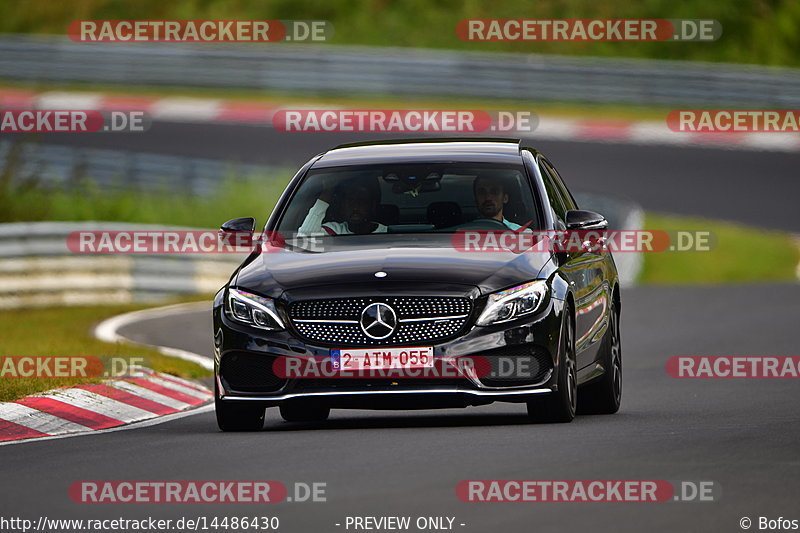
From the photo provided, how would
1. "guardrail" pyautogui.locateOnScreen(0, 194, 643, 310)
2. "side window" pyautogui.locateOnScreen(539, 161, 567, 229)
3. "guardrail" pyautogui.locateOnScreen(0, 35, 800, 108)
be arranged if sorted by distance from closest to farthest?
"side window" pyautogui.locateOnScreen(539, 161, 567, 229) → "guardrail" pyautogui.locateOnScreen(0, 194, 643, 310) → "guardrail" pyautogui.locateOnScreen(0, 35, 800, 108)

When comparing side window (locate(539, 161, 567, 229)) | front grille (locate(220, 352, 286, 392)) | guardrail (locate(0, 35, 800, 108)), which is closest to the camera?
front grille (locate(220, 352, 286, 392))

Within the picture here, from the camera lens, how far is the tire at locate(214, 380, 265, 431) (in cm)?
1074

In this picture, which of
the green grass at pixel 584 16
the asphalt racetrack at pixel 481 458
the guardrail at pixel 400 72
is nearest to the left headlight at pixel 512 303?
the asphalt racetrack at pixel 481 458

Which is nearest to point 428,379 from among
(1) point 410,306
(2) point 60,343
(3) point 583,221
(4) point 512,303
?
(1) point 410,306

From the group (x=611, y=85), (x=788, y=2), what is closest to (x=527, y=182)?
(x=611, y=85)

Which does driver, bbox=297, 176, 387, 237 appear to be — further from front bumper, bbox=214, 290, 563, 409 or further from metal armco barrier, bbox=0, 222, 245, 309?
metal armco barrier, bbox=0, 222, 245, 309

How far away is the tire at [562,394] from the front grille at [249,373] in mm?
1447

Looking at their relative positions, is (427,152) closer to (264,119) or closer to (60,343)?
(60,343)

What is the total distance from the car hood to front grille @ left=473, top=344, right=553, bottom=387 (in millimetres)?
358

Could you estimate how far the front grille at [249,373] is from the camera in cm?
1048

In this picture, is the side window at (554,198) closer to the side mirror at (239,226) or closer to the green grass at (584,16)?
the side mirror at (239,226)

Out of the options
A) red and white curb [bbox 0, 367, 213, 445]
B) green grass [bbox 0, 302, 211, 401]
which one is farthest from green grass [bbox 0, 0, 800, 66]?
red and white curb [bbox 0, 367, 213, 445]

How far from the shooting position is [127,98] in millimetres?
39938

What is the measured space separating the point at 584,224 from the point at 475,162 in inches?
31.8
